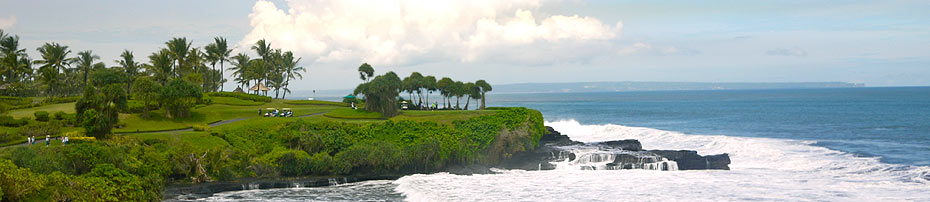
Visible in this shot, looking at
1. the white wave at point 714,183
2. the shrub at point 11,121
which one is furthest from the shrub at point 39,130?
the white wave at point 714,183

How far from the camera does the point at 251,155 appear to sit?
118 ft

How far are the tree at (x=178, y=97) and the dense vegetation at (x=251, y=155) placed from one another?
25.7 feet

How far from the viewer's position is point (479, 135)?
139 ft

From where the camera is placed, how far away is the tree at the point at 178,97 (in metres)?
44.9

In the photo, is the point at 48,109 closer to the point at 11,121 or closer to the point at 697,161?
the point at 11,121

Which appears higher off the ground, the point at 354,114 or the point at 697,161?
the point at 354,114

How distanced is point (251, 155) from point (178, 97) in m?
12.7

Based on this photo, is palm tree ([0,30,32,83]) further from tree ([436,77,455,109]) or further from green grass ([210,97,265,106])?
tree ([436,77,455,109])

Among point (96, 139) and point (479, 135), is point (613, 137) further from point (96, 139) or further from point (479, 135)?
point (96, 139)

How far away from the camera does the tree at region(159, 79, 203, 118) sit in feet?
147

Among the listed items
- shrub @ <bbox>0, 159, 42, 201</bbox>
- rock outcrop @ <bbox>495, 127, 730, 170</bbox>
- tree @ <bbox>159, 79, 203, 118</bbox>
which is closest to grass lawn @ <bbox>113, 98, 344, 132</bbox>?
tree @ <bbox>159, 79, 203, 118</bbox>

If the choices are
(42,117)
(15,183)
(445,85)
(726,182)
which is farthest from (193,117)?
(726,182)

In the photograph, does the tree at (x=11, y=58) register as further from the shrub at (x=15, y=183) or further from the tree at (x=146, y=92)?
the shrub at (x=15, y=183)

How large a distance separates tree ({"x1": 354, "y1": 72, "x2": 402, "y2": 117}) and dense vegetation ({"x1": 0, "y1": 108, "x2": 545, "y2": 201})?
8.39m
